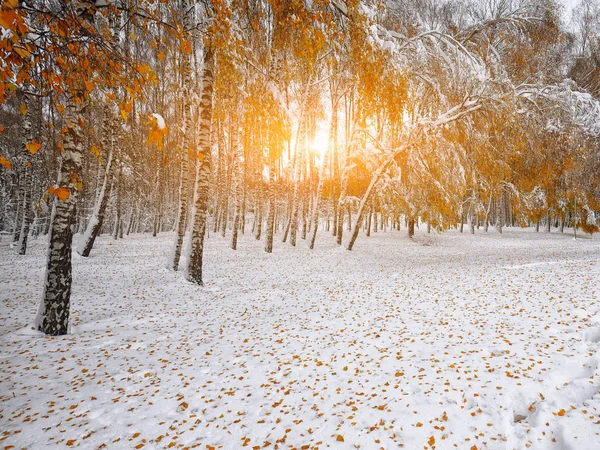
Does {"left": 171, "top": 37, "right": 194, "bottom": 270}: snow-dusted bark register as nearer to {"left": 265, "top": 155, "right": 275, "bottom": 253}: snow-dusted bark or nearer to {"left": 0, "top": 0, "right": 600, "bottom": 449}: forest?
{"left": 0, "top": 0, "right": 600, "bottom": 449}: forest

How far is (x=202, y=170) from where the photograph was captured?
29.3ft

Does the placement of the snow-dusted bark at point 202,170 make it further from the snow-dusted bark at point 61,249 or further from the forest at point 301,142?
the snow-dusted bark at point 61,249

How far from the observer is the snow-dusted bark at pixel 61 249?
5.37 meters

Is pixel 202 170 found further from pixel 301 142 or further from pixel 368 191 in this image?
pixel 368 191

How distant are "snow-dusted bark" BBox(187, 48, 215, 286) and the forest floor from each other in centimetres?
72

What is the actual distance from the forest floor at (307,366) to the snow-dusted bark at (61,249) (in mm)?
360

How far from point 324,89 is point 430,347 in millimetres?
19521

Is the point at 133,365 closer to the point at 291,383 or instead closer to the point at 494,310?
the point at 291,383

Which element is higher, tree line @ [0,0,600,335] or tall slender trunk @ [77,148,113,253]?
tree line @ [0,0,600,335]

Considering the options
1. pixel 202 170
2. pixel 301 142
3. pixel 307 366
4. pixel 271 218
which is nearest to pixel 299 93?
pixel 301 142

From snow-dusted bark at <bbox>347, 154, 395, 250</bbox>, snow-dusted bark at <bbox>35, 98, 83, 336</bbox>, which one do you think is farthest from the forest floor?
snow-dusted bark at <bbox>347, 154, 395, 250</bbox>

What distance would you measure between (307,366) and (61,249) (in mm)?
4824

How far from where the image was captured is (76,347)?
207 inches

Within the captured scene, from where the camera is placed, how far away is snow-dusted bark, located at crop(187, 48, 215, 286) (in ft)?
28.8
